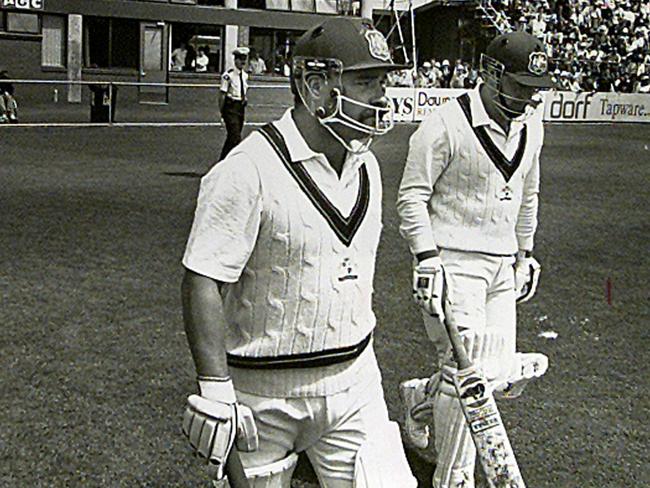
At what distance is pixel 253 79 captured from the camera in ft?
137

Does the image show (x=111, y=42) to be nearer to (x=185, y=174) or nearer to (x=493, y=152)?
(x=185, y=174)

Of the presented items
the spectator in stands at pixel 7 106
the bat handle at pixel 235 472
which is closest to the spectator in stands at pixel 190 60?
the spectator in stands at pixel 7 106

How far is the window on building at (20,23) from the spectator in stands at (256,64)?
8394mm

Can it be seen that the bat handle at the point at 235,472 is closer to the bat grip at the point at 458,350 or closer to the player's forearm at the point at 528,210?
the bat grip at the point at 458,350

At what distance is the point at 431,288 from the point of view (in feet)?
17.3

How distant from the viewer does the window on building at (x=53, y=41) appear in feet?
128

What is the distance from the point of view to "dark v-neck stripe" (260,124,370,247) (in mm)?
3621

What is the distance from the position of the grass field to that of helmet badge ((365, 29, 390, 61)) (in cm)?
279

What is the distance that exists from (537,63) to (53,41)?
35.9 m

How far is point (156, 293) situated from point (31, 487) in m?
4.46

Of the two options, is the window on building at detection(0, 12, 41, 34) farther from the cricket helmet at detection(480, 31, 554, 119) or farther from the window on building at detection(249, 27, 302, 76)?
the cricket helmet at detection(480, 31, 554, 119)

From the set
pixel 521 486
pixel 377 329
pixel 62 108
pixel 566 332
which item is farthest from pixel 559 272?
pixel 62 108

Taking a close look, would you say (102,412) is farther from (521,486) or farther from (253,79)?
(253,79)

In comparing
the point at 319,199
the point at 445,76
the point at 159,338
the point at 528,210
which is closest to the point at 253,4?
the point at 445,76
